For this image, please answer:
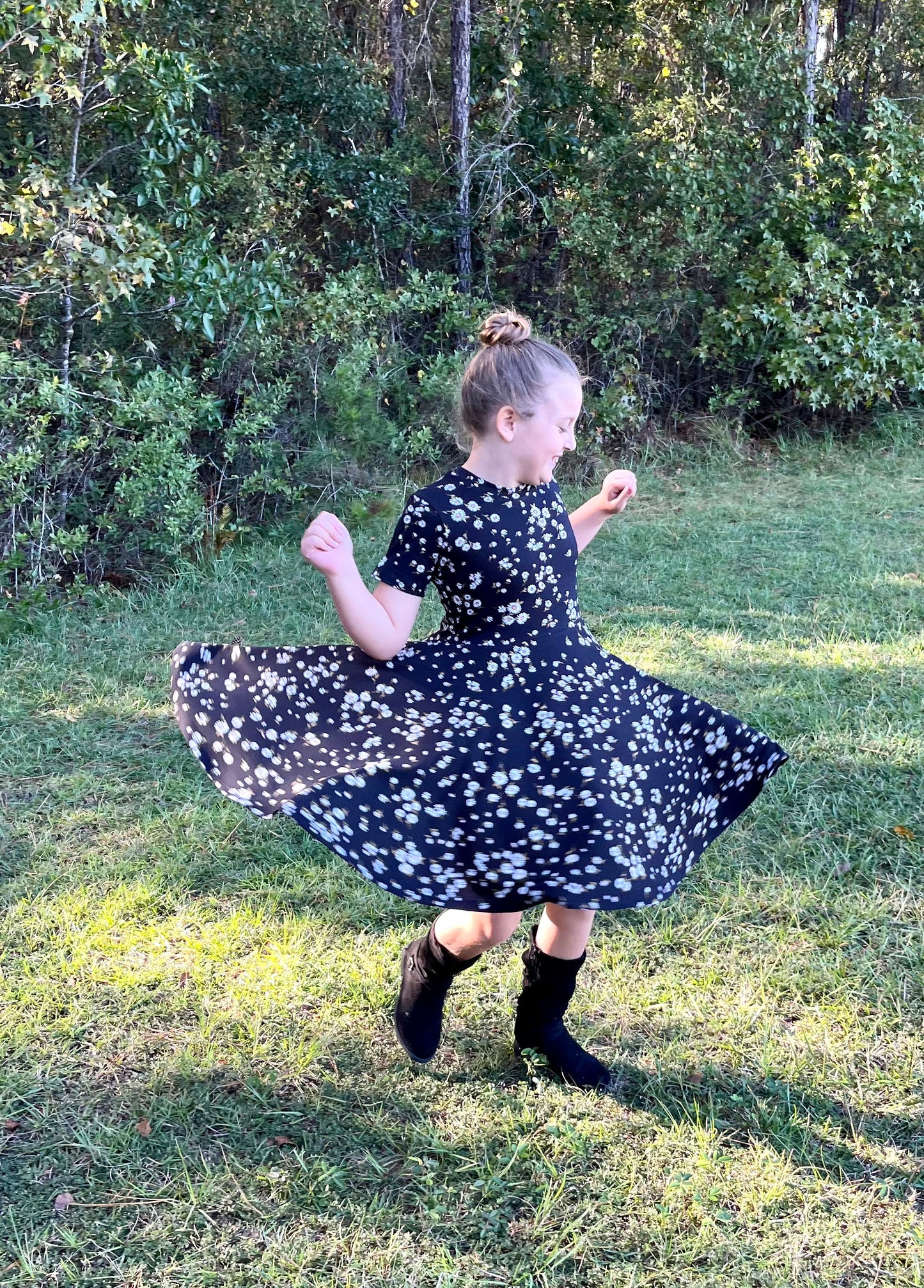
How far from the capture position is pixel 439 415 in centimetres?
686

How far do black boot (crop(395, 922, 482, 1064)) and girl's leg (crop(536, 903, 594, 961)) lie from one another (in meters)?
0.17

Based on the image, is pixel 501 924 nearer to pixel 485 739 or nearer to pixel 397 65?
pixel 485 739

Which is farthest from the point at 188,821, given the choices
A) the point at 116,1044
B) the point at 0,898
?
the point at 116,1044

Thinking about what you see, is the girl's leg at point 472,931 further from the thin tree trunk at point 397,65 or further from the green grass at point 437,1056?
the thin tree trunk at point 397,65

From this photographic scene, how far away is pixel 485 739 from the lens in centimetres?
195

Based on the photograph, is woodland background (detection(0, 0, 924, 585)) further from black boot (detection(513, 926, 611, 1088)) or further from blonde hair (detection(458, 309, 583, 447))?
black boot (detection(513, 926, 611, 1088))

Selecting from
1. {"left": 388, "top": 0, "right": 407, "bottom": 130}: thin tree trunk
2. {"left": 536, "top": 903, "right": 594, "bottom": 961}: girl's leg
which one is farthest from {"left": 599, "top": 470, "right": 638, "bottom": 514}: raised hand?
{"left": 388, "top": 0, "right": 407, "bottom": 130}: thin tree trunk

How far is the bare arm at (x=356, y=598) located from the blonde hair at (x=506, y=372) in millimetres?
403

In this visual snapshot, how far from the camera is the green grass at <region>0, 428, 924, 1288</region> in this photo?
1.87 metres

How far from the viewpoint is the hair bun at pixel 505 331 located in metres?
2.18

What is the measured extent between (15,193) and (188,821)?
3.24 metres

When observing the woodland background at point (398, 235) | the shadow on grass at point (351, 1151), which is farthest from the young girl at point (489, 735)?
the woodland background at point (398, 235)

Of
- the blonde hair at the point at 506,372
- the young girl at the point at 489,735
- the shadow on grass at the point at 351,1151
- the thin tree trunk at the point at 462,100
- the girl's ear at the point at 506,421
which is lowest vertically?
the shadow on grass at the point at 351,1151

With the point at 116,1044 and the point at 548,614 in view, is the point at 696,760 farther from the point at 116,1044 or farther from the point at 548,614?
the point at 116,1044
